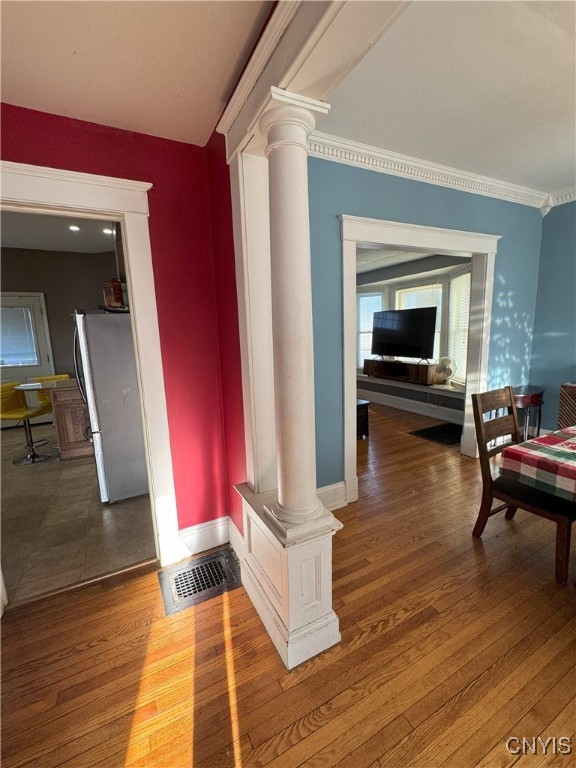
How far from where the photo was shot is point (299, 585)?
1.41 meters

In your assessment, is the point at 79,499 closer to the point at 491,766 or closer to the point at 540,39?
the point at 491,766

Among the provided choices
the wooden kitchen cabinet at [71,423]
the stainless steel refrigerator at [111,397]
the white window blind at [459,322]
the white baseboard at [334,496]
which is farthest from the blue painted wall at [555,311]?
the wooden kitchen cabinet at [71,423]

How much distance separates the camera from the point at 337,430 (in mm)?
2586

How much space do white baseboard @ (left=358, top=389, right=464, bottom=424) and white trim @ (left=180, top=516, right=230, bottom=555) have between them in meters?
3.69

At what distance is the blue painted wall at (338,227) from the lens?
7.55 feet

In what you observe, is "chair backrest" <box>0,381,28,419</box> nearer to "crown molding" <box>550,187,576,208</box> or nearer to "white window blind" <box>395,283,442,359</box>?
"white window blind" <box>395,283,442,359</box>

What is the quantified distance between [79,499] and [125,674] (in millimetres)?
2001

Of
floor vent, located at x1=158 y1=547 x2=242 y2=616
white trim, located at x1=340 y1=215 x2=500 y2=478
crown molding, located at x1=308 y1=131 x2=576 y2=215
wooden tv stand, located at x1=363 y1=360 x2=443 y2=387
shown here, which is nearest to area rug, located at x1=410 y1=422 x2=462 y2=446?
white trim, located at x1=340 y1=215 x2=500 y2=478

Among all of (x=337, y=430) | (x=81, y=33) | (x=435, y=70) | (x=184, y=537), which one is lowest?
(x=184, y=537)

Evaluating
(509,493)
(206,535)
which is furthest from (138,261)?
(509,493)

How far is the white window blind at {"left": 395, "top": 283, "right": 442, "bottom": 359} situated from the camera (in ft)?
17.3

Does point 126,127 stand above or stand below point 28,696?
above

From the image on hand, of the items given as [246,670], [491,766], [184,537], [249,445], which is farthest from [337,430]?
[491,766]

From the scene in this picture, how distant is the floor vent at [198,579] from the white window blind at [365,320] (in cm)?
530
